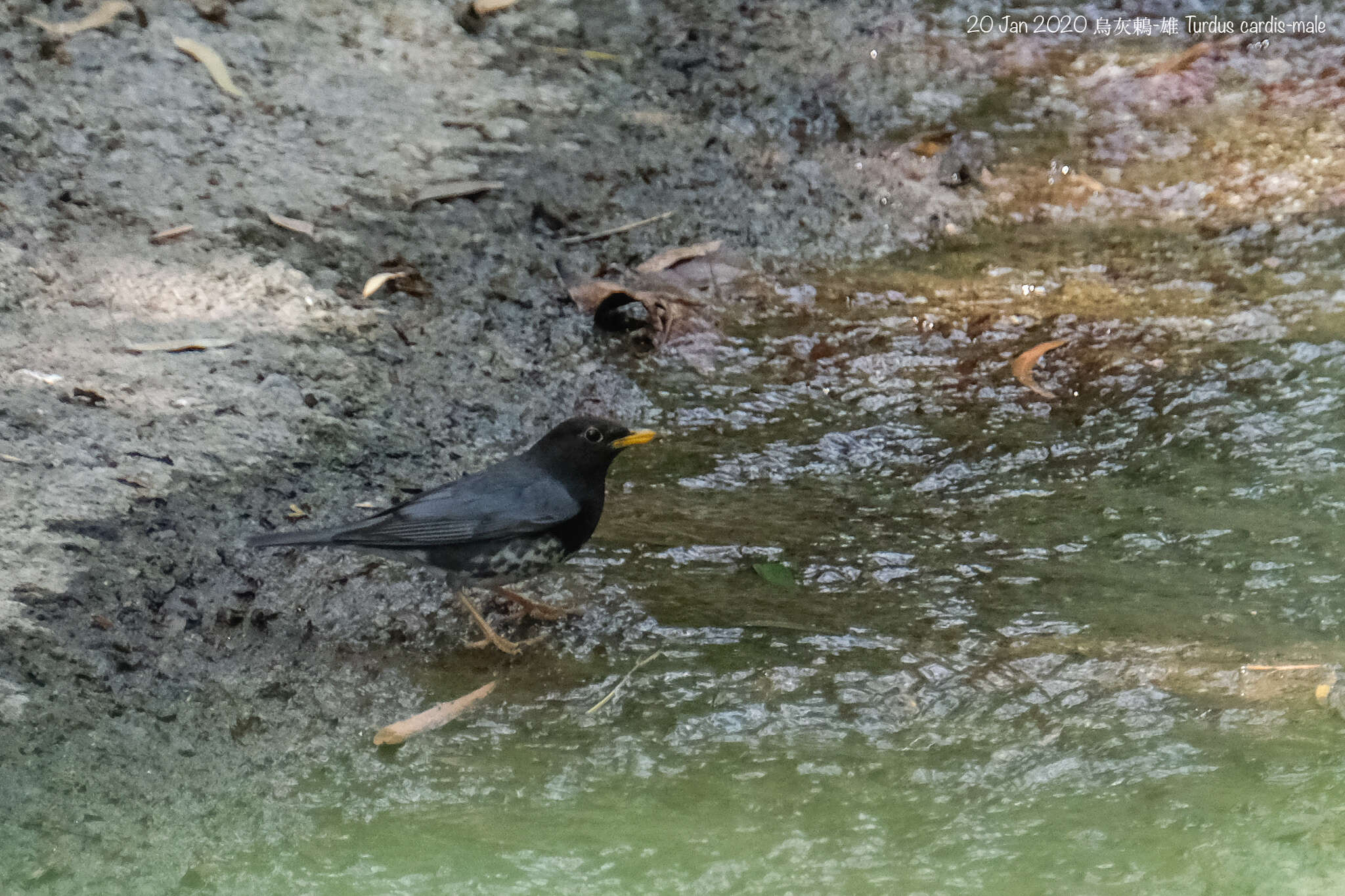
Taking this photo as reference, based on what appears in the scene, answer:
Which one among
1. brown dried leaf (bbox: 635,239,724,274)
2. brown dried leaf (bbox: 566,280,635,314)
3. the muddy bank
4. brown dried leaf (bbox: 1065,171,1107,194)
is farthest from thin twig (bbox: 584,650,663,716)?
brown dried leaf (bbox: 1065,171,1107,194)

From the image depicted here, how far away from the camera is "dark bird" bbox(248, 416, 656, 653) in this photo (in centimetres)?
340

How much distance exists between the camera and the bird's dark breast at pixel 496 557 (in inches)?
136

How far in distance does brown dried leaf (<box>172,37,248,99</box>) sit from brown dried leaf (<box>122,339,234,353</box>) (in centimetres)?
Answer: 196

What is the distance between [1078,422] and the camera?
427 cm

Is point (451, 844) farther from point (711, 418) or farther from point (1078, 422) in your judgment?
point (1078, 422)

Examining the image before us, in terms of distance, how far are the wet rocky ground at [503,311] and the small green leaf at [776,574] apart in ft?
0.17

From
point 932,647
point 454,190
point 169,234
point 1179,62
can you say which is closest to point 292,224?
point 169,234

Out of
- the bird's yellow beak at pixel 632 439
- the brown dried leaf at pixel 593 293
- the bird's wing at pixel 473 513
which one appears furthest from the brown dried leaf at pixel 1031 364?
the bird's wing at pixel 473 513

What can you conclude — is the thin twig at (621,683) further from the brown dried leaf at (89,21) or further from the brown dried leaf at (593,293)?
the brown dried leaf at (89,21)

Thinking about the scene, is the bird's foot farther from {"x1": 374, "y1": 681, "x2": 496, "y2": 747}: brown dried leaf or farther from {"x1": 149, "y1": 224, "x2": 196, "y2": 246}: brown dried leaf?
{"x1": 149, "y1": 224, "x2": 196, "y2": 246}: brown dried leaf

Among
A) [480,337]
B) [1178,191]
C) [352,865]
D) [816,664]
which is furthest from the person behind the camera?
[1178,191]

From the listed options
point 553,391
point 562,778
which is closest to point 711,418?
point 553,391

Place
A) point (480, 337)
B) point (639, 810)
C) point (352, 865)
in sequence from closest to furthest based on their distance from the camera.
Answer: point (352, 865) → point (639, 810) → point (480, 337)

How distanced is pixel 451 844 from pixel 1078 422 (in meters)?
2.65
